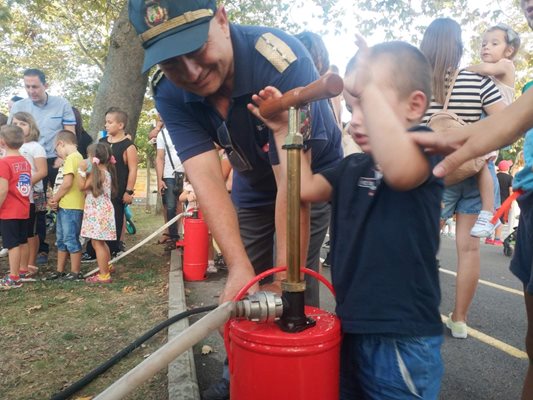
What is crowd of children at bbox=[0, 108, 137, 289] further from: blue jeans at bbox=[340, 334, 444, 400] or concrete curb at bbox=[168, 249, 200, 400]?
blue jeans at bbox=[340, 334, 444, 400]

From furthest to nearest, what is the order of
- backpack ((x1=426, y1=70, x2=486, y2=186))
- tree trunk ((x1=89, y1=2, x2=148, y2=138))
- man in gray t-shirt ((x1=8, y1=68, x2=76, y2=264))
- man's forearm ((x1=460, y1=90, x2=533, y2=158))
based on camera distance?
1. tree trunk ((x1=89, y1=2, x2=148, y2=138))
2. man in gray t-shirt ((x1=8, y1=68, x2=76, y2=264))
3. backpack ((x1=426, y1=70, x2=486, y2=186))
4. man's forearm ((x1=460, y1=90, x2=533, y2=158))

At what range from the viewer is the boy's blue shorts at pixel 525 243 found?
1.77 meters

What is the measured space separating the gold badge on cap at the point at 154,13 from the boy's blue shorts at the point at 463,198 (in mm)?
2144

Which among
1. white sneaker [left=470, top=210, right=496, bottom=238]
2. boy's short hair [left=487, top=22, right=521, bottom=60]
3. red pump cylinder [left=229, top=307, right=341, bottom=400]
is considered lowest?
red pump cylinder [left=229, top=307, right=341, bottom=400]

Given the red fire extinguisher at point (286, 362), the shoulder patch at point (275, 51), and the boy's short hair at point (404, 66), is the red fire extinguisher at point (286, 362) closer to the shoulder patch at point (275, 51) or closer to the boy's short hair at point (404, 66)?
the boy's short hair at point (404, 66)

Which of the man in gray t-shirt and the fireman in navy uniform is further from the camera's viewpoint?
the man in gray t-shirt

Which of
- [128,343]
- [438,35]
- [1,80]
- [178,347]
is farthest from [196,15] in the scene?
[1,80]

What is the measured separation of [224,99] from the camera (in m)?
1.94

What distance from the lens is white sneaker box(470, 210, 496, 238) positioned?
2.80 m

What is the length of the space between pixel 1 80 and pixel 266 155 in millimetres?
23007

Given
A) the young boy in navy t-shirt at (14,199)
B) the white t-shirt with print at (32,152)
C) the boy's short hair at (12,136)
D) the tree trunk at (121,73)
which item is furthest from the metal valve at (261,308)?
the tree trunk at (121,73)

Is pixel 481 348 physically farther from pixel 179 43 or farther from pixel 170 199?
pixel 170 199

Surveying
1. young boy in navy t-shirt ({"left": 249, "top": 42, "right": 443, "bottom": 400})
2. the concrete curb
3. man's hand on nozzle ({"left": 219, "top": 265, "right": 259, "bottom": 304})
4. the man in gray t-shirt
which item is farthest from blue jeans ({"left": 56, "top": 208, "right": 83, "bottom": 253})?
young boy in navy t-shirt ({"left": 249, "top": 42, "right": 443, "bottom": 400})

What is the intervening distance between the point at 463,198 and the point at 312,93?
223 cm
